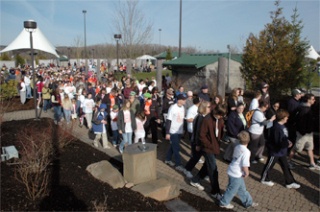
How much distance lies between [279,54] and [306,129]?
19.1 ft

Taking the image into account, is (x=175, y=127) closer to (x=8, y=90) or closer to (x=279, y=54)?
(x=279, y=54)

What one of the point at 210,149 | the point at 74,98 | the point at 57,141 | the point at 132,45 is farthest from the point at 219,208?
the point at 132,45

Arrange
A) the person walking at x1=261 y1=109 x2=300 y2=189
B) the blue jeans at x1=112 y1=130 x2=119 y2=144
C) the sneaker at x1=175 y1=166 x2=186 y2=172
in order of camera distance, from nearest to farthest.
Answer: the person walking at x1=261 y1=109 x2=300 y2=189
the sneaker at x1=175 y1=166 x2=186 y2=172
the blue jeans at x1=112 y1=130 x2=119 y2=144

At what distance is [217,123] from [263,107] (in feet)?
6.20

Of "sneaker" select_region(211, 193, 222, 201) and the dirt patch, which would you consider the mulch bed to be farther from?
"sneaker" select_region(211, 193, 222, 201)

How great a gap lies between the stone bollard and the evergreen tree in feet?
27.5

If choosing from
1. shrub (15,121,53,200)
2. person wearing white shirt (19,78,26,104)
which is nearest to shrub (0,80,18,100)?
person wearing white shirt (19,78,26,104)

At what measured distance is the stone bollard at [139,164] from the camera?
5266mm

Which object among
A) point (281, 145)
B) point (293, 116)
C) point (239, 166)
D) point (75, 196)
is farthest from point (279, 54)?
point (75, 196)

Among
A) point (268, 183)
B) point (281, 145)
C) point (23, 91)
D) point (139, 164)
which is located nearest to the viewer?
point (139, 164)

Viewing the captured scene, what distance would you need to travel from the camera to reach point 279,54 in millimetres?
11414

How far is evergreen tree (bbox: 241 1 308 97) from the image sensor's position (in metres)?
11.5

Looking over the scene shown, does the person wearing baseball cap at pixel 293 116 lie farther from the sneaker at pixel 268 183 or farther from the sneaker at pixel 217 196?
the sneaker at pixel 217 196

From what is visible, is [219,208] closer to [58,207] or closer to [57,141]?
[58,207]
